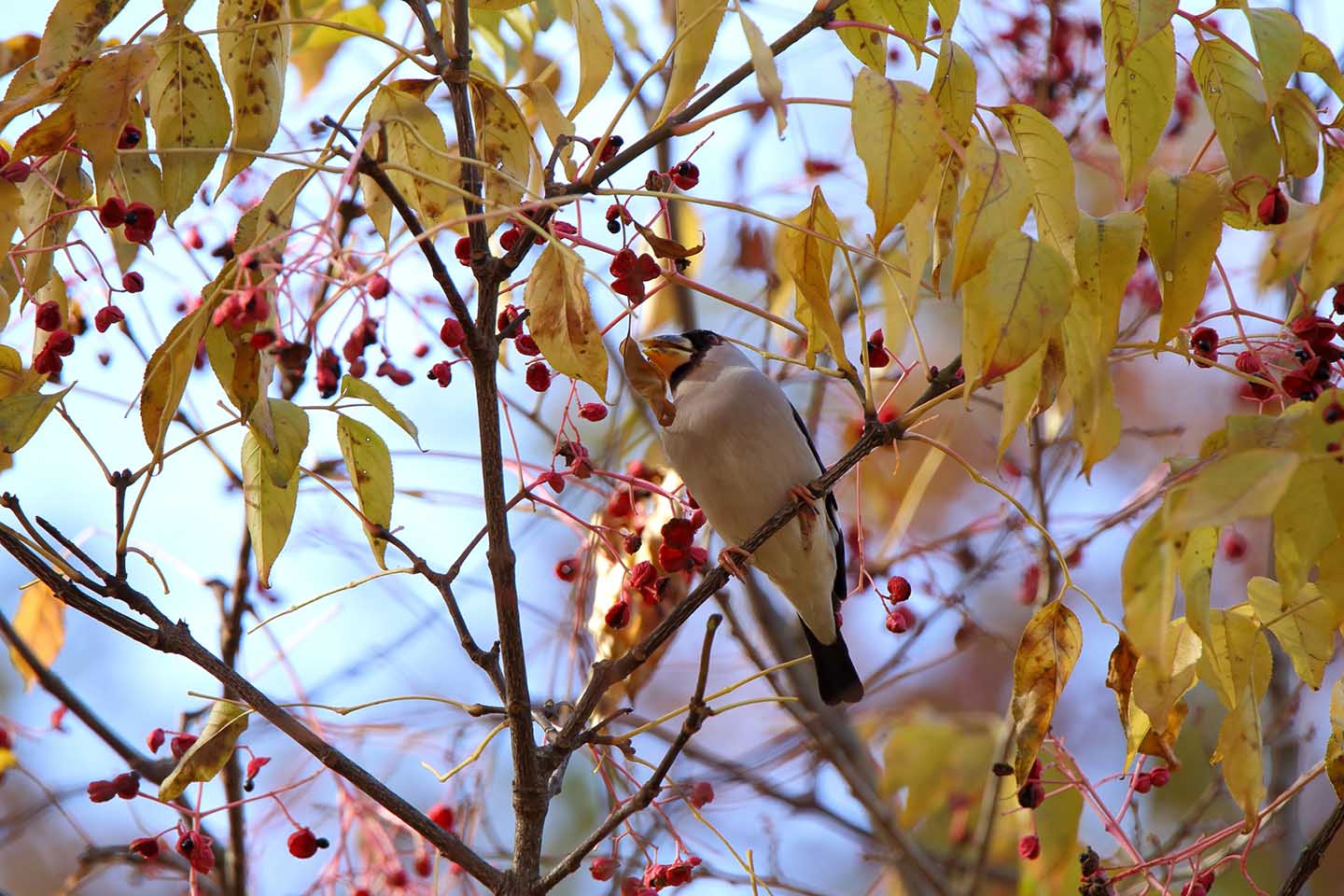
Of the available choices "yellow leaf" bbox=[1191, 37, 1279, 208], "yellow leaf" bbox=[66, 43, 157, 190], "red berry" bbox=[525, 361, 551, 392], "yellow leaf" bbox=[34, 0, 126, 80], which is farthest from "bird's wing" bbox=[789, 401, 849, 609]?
"yellow leaf" bbox=[66, 43, 157, 190]

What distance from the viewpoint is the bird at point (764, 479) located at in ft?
15.4

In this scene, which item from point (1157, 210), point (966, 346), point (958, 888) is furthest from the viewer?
point (958, 888)

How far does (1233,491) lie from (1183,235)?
0.66 metres

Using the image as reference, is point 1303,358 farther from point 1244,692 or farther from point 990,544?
point 990,544

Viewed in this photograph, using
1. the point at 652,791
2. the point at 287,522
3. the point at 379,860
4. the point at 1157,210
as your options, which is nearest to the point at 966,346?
the point at 1157,210

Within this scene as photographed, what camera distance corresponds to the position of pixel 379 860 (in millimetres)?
4051

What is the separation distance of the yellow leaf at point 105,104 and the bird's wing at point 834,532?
128 inches

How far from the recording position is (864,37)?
8.01ft

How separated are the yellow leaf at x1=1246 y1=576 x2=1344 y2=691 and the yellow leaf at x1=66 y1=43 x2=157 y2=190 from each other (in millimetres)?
2149

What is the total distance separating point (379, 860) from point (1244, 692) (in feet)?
8.97

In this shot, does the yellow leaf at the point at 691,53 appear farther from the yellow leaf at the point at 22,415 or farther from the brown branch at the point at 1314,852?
the brown branch at the point at 1314,852

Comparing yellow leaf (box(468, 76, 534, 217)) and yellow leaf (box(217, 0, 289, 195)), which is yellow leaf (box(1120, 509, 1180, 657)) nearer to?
yellow leaf (box(468, 76, 534, 217))

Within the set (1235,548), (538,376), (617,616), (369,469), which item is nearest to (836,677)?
(1235,548)

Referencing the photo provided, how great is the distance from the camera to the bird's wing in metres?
5.09
